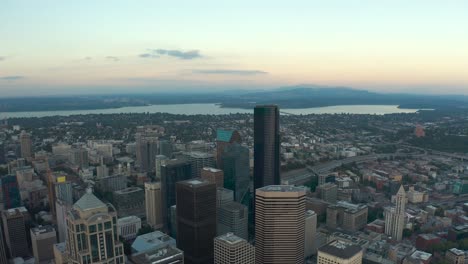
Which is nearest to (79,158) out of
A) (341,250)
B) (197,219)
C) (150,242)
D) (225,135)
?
(225,135)

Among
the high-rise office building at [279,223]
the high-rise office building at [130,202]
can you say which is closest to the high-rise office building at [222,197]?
the high-rise office building at [279,223]

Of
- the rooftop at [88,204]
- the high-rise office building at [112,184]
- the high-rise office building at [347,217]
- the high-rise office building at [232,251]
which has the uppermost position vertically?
the rooftop at [88,204]

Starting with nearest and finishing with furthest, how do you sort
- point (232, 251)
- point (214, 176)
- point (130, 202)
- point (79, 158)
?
point (232, 251) → point (214, 176) → point (130, 202) → point (79, 158)

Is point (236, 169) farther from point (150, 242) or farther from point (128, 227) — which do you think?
point (150, 242)

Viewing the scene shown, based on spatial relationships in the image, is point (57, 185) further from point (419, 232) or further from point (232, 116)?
point (232, 116)

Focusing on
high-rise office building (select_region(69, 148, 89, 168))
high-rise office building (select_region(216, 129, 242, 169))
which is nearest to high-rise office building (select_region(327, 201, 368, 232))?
high-rise office building (select_region(216, 129, 242, 169))

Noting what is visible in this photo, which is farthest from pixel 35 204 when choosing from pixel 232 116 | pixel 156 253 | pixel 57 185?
pixel 232 116

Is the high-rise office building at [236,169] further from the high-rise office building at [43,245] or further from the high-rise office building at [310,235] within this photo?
the high-rise office building at [43,245]
